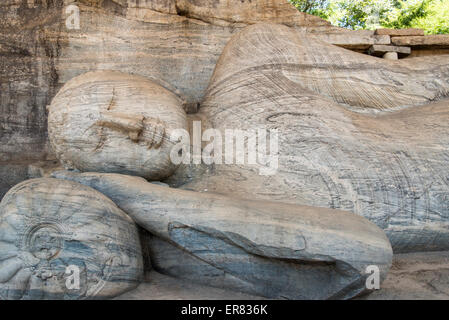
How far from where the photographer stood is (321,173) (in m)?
2.52

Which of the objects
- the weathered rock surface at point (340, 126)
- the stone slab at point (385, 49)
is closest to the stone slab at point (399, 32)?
the stone slab at point (385, 49)

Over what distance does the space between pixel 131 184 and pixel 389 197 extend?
135cm

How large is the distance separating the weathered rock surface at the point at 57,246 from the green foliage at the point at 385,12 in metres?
8.76

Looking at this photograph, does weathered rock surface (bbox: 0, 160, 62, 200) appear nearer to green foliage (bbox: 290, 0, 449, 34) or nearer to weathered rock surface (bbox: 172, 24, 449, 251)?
weathered rock surface (bbox: 172, 24, 449, 251)

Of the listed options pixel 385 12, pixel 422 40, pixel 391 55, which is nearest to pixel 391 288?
pixel 391 55

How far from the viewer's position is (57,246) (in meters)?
1.81

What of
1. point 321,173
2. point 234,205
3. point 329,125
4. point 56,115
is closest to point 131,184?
point 234,205

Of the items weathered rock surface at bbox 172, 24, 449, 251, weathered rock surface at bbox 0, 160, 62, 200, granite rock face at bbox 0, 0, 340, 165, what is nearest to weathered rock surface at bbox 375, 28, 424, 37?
granite rock face at bbox 0, 0, 340, 165

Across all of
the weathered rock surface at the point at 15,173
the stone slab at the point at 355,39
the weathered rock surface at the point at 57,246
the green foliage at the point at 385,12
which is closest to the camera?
the weathered rock surface at the point at 57,246

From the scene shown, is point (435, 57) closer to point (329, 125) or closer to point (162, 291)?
point (329, 125)

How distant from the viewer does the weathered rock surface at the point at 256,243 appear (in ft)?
6.03

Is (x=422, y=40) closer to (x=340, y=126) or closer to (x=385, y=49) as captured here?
(x=385, y=49)

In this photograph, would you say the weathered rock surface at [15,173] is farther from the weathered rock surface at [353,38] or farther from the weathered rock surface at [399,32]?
the weathered rock surface at [399,32]

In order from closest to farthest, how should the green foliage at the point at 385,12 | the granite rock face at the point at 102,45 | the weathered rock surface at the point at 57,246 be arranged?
the weathered rock surface at the point at 57,246 < the granite rock face at the point at 102,45 < the green foliage at the point at 385,12
